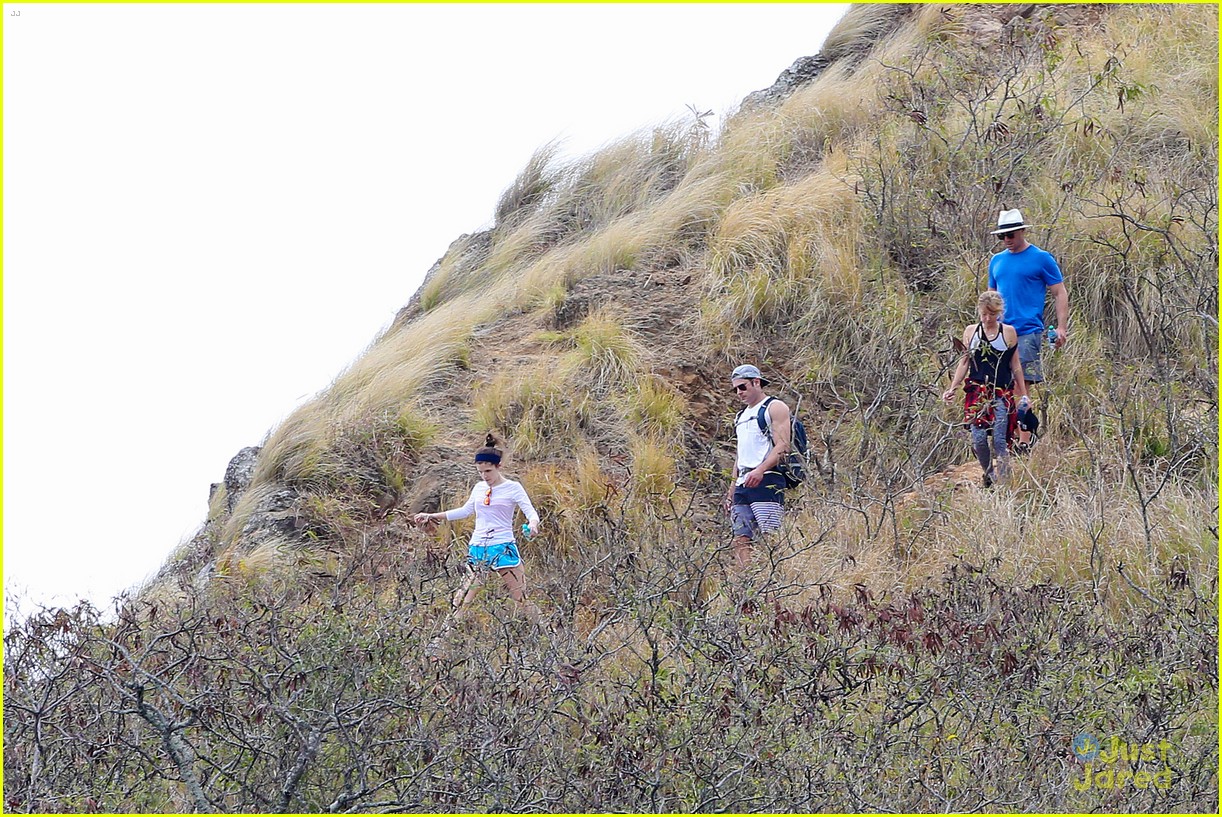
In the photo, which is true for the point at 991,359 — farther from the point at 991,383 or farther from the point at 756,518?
the point at 756,518

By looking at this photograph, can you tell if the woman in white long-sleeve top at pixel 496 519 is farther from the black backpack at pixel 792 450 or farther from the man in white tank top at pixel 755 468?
the black backpack at pixel 792 450

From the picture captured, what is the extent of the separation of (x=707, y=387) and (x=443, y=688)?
5718 mm

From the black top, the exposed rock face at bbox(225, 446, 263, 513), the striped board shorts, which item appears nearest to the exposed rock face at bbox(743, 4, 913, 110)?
the exposed rock face at bbox(225, 446, 263, 513)

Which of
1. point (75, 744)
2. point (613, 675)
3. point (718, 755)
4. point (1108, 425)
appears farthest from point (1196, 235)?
point (75, 744)

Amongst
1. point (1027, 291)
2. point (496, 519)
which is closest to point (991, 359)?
point (1027, 291)

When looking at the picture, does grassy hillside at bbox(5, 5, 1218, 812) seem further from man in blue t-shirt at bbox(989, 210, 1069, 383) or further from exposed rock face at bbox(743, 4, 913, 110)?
man in blue t-shirt at bbox(989, 210, 1069, 383)

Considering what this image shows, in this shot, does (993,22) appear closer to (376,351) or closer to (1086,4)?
(1086,4)

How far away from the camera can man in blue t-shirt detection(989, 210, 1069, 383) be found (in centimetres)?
833

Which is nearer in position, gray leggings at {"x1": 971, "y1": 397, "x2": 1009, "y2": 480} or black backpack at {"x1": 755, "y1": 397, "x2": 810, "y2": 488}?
black backpack at {"x1": 755, "y1": 397, "x2": 810, "y2": 488}

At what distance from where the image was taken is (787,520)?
26.4 feet

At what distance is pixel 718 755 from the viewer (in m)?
4.56

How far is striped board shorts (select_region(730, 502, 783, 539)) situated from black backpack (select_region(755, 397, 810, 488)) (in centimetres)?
23

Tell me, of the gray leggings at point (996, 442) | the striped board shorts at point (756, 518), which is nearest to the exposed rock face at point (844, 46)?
the gray leggings at point (996, 442)

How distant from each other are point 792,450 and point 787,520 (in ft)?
2.37
